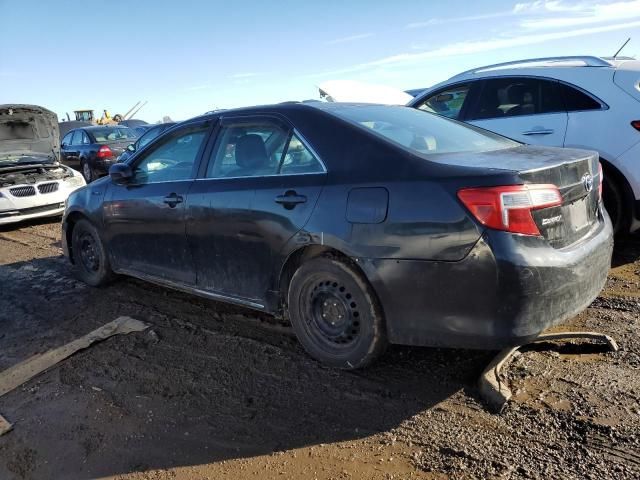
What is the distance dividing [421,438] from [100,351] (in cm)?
243

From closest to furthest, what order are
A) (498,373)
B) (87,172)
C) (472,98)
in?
A: (498,373) → (472,98) → (87,172)

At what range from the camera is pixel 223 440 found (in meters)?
2.78

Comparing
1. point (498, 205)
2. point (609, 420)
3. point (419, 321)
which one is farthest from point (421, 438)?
point (498, 205)

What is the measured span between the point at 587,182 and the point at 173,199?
9.34 feet

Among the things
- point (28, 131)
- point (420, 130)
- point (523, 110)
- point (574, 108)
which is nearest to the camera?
point (420, 130)

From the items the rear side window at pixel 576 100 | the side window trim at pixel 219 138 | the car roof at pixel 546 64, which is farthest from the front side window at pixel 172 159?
the rear side window at pixel 576 100

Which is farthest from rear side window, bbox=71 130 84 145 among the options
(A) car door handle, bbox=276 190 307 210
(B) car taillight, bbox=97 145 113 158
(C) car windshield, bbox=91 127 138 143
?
(A) car door handle, bbox=276 190 307 210

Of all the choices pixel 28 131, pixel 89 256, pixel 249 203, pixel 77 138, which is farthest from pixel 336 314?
pixel 77 138

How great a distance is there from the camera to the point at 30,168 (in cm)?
914

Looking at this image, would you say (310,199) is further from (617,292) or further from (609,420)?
(617,292)

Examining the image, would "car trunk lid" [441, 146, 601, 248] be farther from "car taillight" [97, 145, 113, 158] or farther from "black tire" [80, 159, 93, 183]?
"black tire" [80, 159, 93, 183]

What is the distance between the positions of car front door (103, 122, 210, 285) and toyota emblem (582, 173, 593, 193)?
260cm

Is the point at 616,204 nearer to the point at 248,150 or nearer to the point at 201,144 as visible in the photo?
the point at 248,150

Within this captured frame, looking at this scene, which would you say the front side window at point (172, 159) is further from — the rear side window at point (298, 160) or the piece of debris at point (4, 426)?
the piece of debris at point (4, 426)
